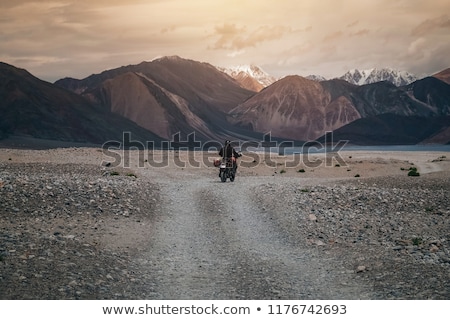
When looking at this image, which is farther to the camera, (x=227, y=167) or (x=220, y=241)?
(x=227, y=167)

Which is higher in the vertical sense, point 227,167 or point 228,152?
point 228,152

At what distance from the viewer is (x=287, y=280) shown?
14.0 meters

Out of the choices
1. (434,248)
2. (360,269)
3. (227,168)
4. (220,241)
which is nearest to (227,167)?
(227,168)

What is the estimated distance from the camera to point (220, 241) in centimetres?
1822

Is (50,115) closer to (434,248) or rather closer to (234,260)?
(234,260)

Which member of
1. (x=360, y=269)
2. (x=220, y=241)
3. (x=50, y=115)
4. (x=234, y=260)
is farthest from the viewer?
(x=50, y=115)

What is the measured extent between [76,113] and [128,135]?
54.6 feet

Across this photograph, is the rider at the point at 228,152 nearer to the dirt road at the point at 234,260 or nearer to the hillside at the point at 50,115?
the dirt road at the point at 234,260

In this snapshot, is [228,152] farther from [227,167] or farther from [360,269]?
[360,269]

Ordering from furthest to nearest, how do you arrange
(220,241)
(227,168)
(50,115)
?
(50,115), (227,168), (220,241)

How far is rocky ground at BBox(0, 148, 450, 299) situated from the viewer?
43.2ft

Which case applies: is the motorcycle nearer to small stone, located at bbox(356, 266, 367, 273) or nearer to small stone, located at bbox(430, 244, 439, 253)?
small stone, located at bbox(430, 244, 439, 253)

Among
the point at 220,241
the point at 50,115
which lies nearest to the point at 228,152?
the point at 220,241

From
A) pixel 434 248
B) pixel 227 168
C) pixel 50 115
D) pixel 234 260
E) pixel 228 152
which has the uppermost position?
pixel 50 115
